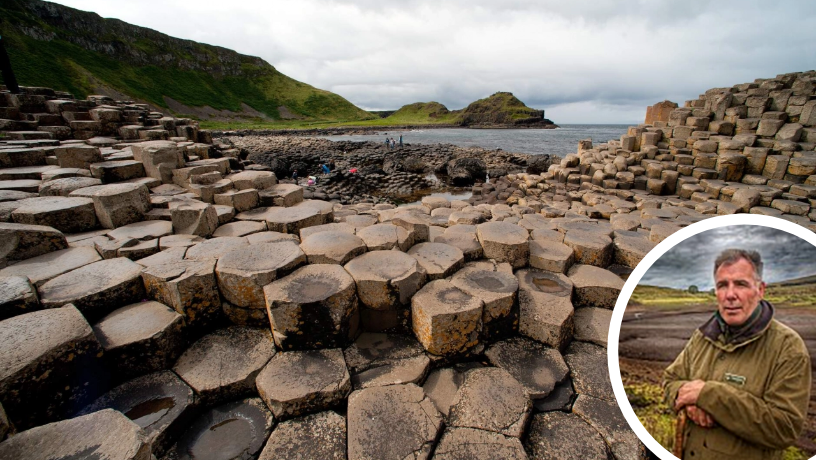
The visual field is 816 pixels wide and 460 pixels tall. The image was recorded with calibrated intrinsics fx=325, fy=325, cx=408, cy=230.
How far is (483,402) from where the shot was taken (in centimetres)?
246

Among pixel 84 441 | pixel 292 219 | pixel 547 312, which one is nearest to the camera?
pixel 84 441

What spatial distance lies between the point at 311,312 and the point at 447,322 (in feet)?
3.82

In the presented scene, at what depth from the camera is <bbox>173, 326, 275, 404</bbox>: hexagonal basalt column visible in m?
2.49

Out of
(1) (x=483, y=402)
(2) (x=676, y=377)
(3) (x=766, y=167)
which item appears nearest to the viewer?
(2) (x=676, y=377)

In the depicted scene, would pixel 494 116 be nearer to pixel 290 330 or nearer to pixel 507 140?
pixel 507 140

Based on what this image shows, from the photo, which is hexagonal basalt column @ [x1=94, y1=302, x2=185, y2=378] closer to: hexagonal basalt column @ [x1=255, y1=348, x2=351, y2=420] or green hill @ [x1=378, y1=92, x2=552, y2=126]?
hexagonal basalt column @ [x1=255, y1=348, x2=351, y2=420]

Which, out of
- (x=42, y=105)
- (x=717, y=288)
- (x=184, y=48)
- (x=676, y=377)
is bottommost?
(x=676, y=377)

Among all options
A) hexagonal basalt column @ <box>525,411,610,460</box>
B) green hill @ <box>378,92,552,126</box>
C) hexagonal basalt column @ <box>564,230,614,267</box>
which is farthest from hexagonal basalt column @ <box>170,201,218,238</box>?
green hill @ <box>378,92,552,126</box>

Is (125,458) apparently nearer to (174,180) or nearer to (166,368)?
(166,368)

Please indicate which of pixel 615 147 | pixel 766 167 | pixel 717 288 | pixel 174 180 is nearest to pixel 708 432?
pixel 717 288

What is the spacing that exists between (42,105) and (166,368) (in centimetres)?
1381

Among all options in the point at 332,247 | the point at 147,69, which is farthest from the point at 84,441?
the point at 147,69

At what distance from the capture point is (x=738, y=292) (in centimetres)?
105

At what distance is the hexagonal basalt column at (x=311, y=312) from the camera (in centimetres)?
275
